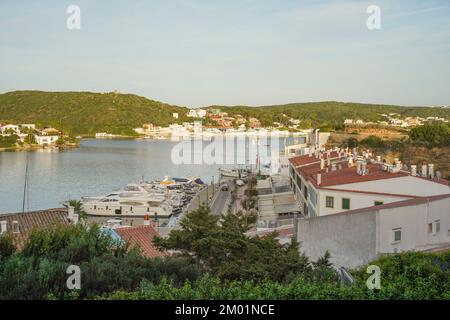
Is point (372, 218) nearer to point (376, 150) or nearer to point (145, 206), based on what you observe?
Answer: point (145, 206)

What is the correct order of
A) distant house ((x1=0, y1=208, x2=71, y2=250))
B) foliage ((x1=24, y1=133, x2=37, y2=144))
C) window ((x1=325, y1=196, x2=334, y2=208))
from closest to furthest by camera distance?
distant house ((x1=0, y1=208, x2=71, y2=250)) → window ((x1=325, y1=196, x2=334, y2=208)) → foliage ((x1=24, y1=133, x2=37, y2=144))

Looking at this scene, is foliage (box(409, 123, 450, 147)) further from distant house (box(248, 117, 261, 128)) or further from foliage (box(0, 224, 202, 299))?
distant house (box(248, 117, 261, 128))

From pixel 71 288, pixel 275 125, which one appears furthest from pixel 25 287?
pixel 275 125

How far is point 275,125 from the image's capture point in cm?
11169

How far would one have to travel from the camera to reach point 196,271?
19.4 feet

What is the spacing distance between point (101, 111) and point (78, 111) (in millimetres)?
5506

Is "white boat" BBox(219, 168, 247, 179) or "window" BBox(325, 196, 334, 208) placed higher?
"window" BBox(325, 196, 334, 208)

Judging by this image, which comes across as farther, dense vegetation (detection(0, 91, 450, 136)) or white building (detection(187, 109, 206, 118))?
white building (detection(187, 109, 206, 118))

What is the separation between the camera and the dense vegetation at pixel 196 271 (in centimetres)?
380

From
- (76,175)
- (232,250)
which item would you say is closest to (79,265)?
(232,250)

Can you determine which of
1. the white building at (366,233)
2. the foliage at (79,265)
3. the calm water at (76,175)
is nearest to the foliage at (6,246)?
the foliage at (79,265)

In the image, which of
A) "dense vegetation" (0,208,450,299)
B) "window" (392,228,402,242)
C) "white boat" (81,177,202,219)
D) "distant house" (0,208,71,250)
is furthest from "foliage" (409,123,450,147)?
"dense vegetation" (0,208,450,299)

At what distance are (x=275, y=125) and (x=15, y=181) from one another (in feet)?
256

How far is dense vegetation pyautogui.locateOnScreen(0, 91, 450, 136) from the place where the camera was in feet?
319
